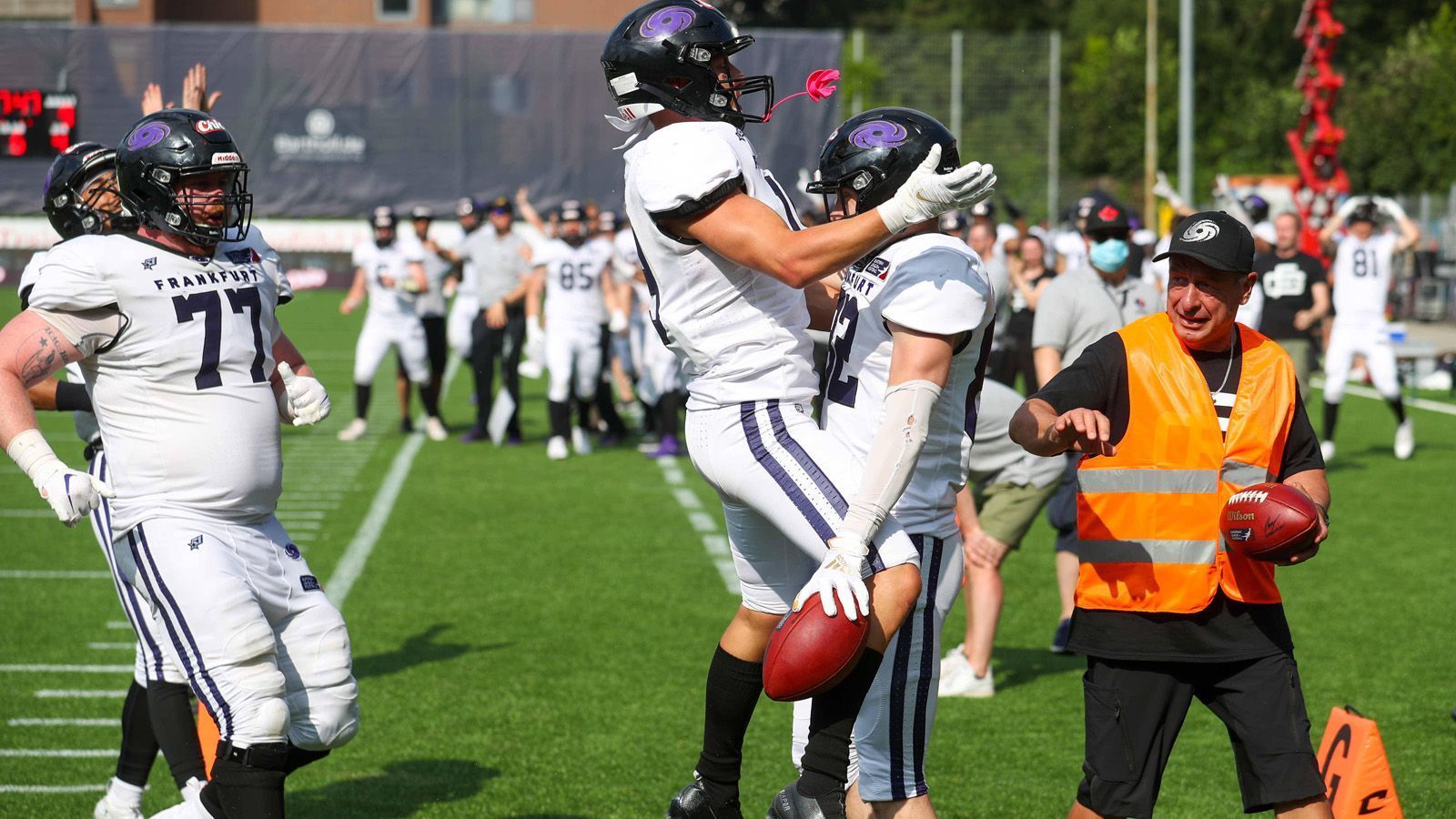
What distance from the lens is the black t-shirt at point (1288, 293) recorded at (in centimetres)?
1328

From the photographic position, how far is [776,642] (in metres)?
3.68

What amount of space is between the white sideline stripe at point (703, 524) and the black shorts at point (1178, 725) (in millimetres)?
4065

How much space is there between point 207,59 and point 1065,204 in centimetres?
2041

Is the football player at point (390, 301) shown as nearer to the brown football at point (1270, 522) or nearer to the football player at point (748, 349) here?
the football player at point (748, 349)

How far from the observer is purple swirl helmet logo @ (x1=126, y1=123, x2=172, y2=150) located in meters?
4.29

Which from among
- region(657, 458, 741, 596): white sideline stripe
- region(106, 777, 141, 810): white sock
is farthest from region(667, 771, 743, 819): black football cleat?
region(657, 458, 741, 596): white sideline stripe

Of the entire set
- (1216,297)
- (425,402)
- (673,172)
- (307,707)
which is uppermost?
(673,172)

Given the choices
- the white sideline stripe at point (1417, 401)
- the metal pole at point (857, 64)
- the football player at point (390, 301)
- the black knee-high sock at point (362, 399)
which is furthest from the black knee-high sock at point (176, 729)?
the metal pole at point (857, 64)

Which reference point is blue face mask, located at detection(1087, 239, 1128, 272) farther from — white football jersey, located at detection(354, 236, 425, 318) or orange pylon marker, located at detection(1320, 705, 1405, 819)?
white football jersey, located at detection(354, 236, 425, 318)

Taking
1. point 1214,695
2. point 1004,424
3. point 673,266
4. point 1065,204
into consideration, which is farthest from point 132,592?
point 1065,204

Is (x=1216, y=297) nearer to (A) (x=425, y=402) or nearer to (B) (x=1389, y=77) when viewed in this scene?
(A) (x=425, y=402)

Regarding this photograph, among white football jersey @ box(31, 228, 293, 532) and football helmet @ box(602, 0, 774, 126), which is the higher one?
football helmet @ box(602, 0, 774, 126)

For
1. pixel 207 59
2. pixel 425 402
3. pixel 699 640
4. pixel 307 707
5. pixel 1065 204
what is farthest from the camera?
pixel 1065 204

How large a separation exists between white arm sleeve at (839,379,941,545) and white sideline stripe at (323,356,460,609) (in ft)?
12.3
